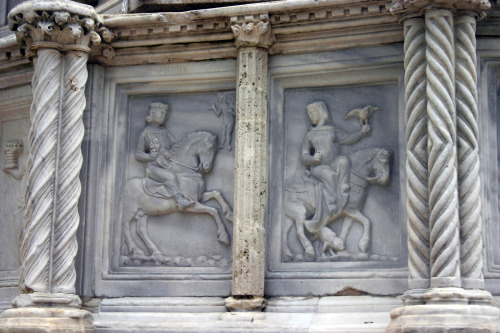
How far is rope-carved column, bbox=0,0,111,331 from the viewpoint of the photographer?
29.0 feet

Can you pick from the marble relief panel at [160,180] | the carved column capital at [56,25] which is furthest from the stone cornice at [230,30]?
the carved column capital at [56,25]

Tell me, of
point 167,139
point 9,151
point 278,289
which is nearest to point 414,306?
point 278,289

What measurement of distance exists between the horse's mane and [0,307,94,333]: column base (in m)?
1.77

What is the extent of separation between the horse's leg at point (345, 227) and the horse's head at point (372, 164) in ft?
1.24

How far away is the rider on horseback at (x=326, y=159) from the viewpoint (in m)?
8.96

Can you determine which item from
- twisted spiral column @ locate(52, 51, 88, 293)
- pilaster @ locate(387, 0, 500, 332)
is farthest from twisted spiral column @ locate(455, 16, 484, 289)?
twisted spiral column @ locate(52, 51, 88, 293)

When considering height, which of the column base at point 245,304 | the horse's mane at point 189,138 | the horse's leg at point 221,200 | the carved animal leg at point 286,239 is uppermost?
the horse's mane at point 189,138

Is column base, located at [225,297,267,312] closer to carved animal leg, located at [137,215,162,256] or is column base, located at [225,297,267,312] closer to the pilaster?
carved animal leg, located at [137,215,162,256]

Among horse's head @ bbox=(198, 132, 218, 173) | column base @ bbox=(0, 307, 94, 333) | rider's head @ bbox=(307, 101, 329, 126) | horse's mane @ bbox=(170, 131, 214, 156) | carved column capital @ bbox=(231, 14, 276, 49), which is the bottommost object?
column base @ bbox=(0, 307, 94, 333)

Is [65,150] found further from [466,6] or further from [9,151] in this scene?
[466,6]

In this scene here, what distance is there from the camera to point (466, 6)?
8.34m

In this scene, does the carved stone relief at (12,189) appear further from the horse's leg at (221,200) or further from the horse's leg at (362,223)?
the horse's leg at (362,223)

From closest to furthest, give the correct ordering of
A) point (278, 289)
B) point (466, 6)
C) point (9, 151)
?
point (466, 6) → point (278, 289) → point (9, 151)

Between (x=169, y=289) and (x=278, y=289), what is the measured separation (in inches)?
39.8
